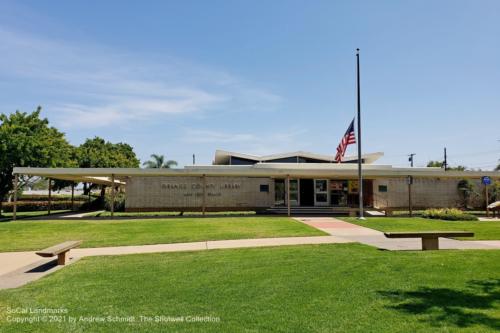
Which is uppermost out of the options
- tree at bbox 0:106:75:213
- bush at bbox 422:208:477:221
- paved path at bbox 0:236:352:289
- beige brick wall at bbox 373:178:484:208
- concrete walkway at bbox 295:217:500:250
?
tree at bbox 0:106:75:213

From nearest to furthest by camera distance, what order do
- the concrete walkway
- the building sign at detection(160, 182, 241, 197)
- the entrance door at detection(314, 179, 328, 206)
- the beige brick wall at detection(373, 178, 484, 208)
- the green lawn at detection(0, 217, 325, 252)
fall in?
the concrete walkway → the green lawn at detection(0, 217, 325, 252) → the building sign at detection(160, 182, 241, 197) → the entrance door at detection(314, 179, 328, 206) → the beige brick wall at detection(373, 178, 484, 208)

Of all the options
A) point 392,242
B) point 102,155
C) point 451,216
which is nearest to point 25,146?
point 102,155

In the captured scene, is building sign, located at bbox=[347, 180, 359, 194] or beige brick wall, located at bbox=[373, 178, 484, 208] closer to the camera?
building sign, located at bbox=[347, 180, 359, 194]

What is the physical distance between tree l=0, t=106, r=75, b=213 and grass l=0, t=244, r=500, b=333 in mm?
18792

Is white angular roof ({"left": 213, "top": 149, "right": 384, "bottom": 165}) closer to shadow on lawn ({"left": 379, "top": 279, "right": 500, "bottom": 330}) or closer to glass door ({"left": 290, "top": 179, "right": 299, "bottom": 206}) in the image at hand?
glass door ({"left": 290, "top": 179, "right": 299, "bottom": 206})

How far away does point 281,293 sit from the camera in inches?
238

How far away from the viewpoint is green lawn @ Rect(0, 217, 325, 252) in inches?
499

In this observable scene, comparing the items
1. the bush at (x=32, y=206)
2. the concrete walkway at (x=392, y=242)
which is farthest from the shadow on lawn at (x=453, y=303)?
the bush at (x=32, y=206)

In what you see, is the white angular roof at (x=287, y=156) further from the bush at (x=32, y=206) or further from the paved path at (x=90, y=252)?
the paved path at (x=90, y=252)

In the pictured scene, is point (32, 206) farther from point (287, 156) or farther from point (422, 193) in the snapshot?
point (422, 193)

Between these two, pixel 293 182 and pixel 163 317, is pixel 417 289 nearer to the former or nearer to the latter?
pixel 163 317

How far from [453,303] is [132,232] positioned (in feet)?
40.1

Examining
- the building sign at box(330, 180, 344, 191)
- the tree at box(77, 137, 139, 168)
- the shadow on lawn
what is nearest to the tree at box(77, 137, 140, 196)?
the tree at box(77, 137, 139, 168)

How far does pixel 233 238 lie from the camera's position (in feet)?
43.1
